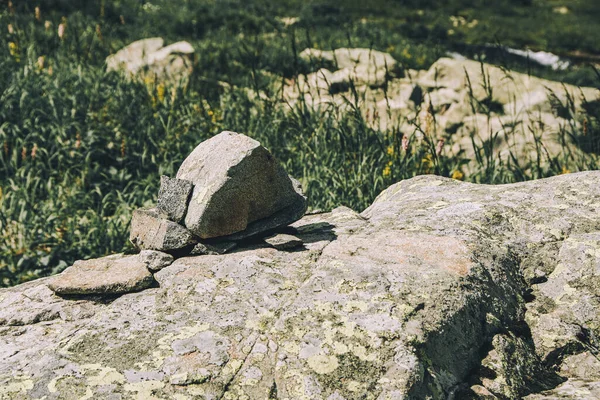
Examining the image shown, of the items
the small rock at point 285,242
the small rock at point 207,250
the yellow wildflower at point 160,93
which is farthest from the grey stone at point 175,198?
the yellow wildflower at point 160,93

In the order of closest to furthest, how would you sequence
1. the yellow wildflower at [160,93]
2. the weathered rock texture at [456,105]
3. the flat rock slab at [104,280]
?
the flat rock slab at [104,280] → the weathered rock texture at [456,105] → the yellow wildflower at [160,93]

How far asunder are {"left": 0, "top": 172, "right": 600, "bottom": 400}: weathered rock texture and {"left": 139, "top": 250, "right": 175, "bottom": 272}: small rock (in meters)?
0.04

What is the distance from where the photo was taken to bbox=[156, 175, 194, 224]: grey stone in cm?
330

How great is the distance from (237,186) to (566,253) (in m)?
1.65

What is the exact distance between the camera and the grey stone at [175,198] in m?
3.30

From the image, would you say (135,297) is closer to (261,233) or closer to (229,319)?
(229,319)

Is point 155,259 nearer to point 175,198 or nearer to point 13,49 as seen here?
point 175,198

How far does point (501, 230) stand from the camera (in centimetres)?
330

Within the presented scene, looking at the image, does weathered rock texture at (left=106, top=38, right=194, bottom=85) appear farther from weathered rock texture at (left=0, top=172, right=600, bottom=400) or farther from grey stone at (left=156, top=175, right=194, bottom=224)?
weathered rock texture at (left=0, top=172, right=600, bottom=400)

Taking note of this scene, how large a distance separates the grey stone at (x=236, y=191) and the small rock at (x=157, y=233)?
6 centimetres

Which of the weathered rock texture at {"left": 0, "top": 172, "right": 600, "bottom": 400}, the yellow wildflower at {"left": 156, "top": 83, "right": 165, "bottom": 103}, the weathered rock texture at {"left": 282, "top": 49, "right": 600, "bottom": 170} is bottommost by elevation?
the weathered rock texture at {"left": 282, "top": 49, "right": 600, "bottom": 170}

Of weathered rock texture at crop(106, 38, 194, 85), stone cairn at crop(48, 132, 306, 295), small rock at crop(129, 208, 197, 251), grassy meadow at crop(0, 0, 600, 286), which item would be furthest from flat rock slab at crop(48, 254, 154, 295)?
weathered rock texture at crop(106, 38, 194, 85)

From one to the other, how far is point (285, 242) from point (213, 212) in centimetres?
39

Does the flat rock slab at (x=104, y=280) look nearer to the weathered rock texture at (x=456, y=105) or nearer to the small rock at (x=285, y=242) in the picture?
the small rock at (x=285, y=242)
